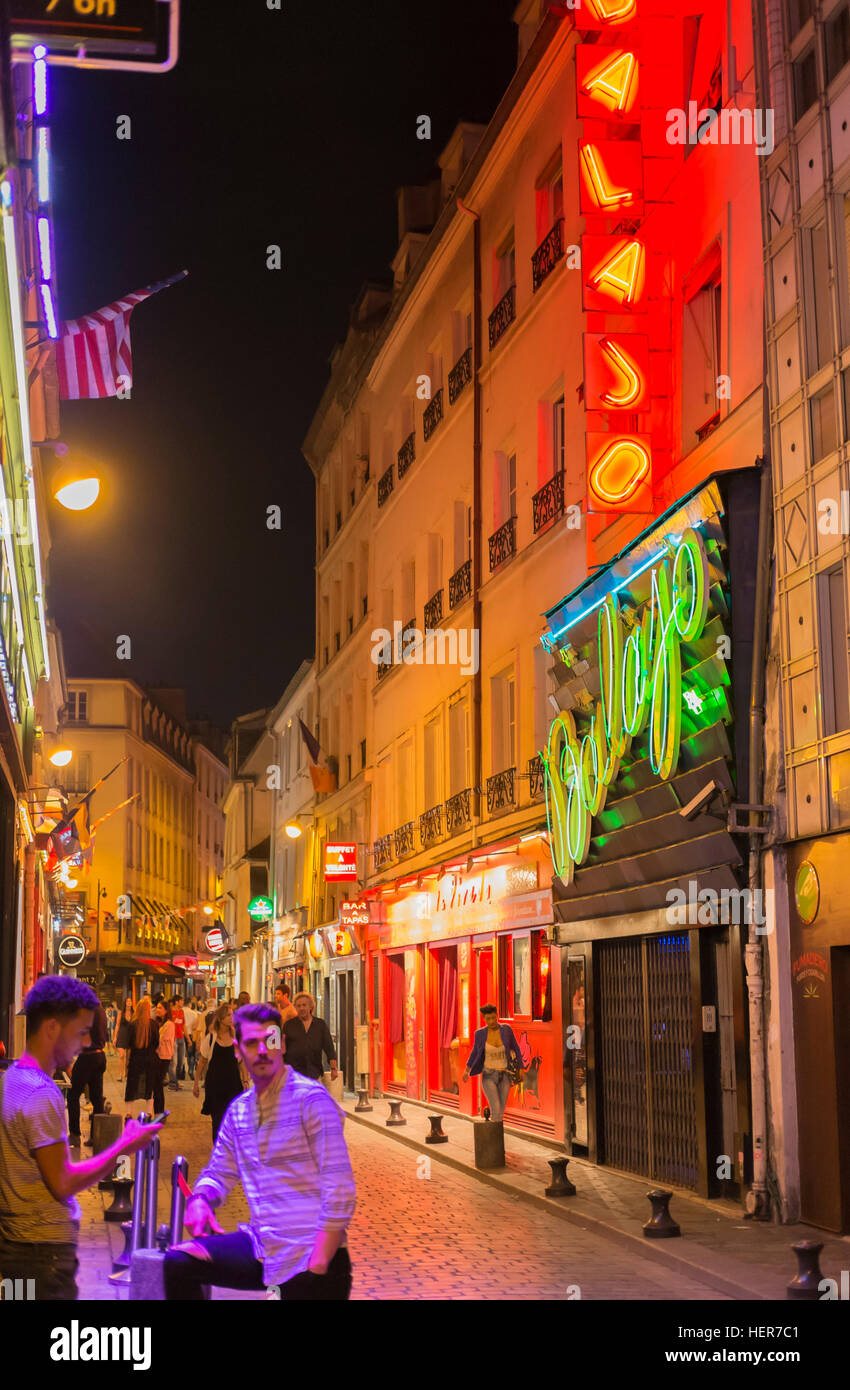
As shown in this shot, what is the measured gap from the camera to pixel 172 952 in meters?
93.2

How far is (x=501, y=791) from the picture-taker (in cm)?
2409

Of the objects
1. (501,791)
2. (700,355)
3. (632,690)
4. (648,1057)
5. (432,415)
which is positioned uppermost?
(432,415)

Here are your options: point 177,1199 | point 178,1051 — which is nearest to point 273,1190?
point 177,1199

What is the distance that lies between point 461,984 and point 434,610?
7.09 m

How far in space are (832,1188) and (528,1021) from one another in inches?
407

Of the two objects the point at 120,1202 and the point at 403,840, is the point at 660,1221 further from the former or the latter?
the point at 403,840

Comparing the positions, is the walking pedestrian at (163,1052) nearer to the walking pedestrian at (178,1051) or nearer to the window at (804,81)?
the walking pedestrian at (178,1051)

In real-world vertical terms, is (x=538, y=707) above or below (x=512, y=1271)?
above

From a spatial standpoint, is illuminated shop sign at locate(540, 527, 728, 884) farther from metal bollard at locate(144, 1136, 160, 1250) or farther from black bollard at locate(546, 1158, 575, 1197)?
metal bollard at locate(144, 1136, 160, 1250)

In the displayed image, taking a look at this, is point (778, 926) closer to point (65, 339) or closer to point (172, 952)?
point (65, 339)

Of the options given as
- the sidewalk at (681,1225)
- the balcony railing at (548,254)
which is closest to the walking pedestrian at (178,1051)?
the sidewalk at (681,1225)

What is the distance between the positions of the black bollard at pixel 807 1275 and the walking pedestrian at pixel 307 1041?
30.5 ft
